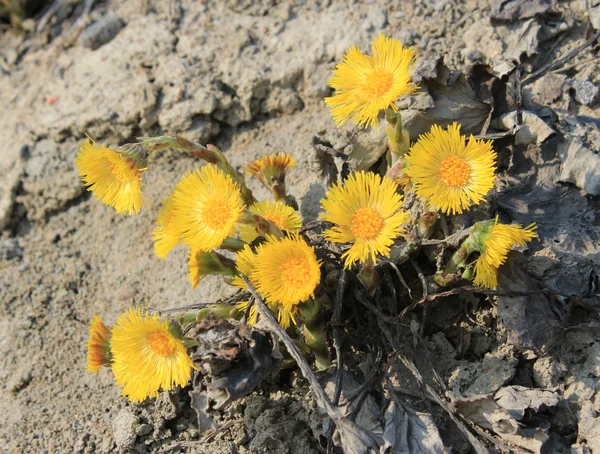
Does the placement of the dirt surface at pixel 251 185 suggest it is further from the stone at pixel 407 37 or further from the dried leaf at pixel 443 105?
the dried leaf at pixel 443 105

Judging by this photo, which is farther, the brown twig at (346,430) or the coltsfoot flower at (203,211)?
the coltsfoot flower at (203,211)

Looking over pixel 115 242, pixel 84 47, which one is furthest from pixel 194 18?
pixel 115 242

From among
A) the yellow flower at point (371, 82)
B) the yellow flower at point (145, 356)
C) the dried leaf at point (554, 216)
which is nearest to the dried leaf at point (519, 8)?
the dried leaf at point (554, 216)

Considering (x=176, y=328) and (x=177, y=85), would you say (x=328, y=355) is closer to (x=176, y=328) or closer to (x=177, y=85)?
(x=176, y=328)

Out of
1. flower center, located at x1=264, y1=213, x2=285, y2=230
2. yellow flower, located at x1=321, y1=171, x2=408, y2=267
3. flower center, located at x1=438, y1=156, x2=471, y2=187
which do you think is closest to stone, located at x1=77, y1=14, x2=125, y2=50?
flower center, located at x1=264, y1=213, x2=285, y2=230

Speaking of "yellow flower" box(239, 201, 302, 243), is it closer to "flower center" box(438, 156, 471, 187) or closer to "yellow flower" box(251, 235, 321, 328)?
"yellow flower" box(251, 235, 321, 328)
